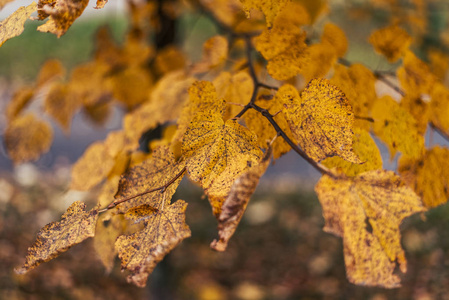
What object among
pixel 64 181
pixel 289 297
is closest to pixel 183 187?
pixel 64 181

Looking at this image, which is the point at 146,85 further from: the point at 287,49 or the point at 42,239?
the point at 42,239

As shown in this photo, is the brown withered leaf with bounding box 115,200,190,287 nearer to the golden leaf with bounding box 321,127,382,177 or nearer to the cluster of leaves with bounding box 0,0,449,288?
the cluster of leaves with bounding box 0,0,449,288

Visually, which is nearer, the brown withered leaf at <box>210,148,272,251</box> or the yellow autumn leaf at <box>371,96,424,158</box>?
the brown withered leaf at <box>210,148,272,251</box>

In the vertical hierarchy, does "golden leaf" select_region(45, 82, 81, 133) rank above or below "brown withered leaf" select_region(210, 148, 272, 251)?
below

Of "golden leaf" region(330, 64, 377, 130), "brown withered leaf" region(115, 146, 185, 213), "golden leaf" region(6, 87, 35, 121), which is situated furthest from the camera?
"golden leaf" region(6, 87, 35, 121)

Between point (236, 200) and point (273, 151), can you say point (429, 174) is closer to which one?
point (273, 151)

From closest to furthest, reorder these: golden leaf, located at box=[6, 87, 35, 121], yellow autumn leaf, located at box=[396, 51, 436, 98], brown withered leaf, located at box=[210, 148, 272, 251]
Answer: brown withered leaf, located at box=[210, 148, 272, 251] < yellow autumn leaf, located at box=[396, 51, 436, 98] < golden leaf, located at box=[6, 87, 35, 121]

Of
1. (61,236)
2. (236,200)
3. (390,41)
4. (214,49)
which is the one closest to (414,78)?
(390,41)

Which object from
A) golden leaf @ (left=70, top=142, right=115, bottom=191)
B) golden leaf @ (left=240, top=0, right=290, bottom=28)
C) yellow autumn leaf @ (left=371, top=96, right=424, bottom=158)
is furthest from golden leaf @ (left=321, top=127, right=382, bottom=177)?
golden leaf @ (left=70, top=142, right=115, bottom=191)
